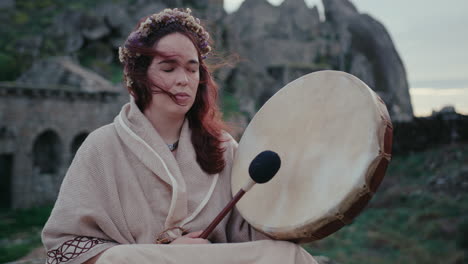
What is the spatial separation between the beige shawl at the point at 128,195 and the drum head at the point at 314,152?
0.73 feet

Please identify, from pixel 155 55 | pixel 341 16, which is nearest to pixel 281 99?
pixel 155 55

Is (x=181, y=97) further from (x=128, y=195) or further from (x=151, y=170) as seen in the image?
(x=128, y=195)

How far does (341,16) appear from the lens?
38.9 m

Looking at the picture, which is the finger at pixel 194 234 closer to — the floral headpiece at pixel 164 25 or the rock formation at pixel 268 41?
the floral headpiece at pixel 164 25

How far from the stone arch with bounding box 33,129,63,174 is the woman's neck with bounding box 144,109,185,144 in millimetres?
14868

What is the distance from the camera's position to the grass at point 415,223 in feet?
21.8

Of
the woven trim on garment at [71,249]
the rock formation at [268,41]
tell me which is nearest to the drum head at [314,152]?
the woven trim on garment at [71,249]

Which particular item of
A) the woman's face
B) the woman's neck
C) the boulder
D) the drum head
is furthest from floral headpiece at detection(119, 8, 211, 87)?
the boulder

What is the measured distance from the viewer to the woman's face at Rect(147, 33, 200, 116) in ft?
6.88

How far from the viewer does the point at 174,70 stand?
2.11m

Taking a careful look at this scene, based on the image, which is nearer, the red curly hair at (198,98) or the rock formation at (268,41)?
Result: the red curly hair at (198,98)

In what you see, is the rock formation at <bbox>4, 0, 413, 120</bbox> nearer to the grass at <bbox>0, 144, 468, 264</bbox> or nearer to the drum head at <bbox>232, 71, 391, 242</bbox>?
the grass at <bbox>0, 144, 468, 264</bbox>

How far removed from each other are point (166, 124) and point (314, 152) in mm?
780

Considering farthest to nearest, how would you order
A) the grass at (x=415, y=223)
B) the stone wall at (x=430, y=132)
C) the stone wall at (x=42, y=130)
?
1. the stone wall at (x=42, y=130)
2. the stone wall at (x=430, y=132)
3. the grass at (x=415, y=223)
